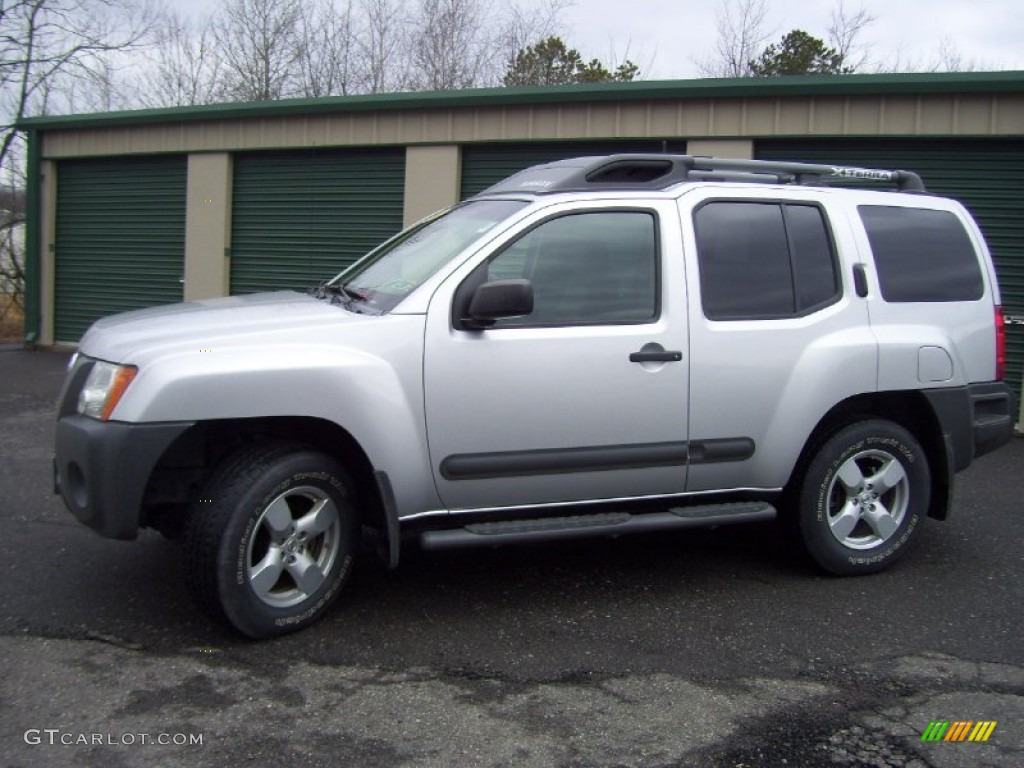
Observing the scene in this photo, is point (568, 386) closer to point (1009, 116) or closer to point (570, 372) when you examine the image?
point (570, 372)

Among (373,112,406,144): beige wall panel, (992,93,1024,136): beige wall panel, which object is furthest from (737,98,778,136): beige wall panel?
(373,112,406,144): beige wall panel

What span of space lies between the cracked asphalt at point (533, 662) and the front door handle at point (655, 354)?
3.86 feet

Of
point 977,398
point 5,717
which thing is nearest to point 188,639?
point 5,717

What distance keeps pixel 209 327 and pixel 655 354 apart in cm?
195

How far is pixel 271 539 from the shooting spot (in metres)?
3.97

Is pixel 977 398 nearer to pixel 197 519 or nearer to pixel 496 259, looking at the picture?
pixel 496 259

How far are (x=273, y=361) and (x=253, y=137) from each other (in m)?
10.0

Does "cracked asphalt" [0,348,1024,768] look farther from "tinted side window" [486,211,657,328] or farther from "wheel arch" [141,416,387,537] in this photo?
"tinted side window" [486,211,657,328]

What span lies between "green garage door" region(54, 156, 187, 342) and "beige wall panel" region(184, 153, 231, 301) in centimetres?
36

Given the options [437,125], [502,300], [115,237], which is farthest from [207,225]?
[502,300]

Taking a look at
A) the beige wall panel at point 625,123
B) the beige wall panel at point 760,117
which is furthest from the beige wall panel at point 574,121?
the beige wall panel at point 760,117

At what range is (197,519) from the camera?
3889 mm

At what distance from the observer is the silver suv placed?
388 centimetres

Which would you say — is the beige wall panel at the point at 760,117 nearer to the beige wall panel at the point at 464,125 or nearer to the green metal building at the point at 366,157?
the green metal building at the point at 366,157
